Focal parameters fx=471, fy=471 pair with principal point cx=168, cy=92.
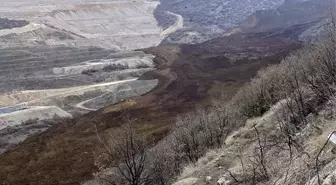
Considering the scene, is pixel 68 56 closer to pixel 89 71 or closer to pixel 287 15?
pixel 89 71

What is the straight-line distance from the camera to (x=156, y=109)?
156ft

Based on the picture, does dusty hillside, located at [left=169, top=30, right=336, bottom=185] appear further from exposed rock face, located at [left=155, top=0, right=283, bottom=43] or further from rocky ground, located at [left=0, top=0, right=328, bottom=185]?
exposed rock face, located at [left=155, top=0, right=283, bottom=43]

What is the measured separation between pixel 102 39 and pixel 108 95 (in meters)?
45.5

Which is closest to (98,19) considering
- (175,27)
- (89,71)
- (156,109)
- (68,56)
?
(175,27)

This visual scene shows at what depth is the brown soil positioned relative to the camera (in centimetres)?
3397

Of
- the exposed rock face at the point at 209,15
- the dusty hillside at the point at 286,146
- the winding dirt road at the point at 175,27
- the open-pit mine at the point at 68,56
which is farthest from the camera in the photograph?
the winding dirt road at the point at 175,27

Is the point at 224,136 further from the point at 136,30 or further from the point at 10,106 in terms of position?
the point at 136,30

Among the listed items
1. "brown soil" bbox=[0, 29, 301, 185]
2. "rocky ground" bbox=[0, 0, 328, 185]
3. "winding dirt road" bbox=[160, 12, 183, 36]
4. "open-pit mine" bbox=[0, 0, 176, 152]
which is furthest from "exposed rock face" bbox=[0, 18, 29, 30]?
"brown soil" bbox=[0, 29, 301, 185]

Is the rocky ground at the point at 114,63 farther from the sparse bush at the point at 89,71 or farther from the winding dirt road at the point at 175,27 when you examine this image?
the winding dirt road at the point at 175,27

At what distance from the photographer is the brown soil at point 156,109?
34.0 meters

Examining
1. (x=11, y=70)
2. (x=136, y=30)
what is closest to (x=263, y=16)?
(x=136, y=30)

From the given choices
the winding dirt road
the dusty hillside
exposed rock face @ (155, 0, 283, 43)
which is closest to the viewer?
the dusty hillside

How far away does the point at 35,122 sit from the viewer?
47000 mm

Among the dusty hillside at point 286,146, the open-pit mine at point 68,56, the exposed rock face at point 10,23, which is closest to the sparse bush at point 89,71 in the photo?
the open-pit mine at point 68,56
